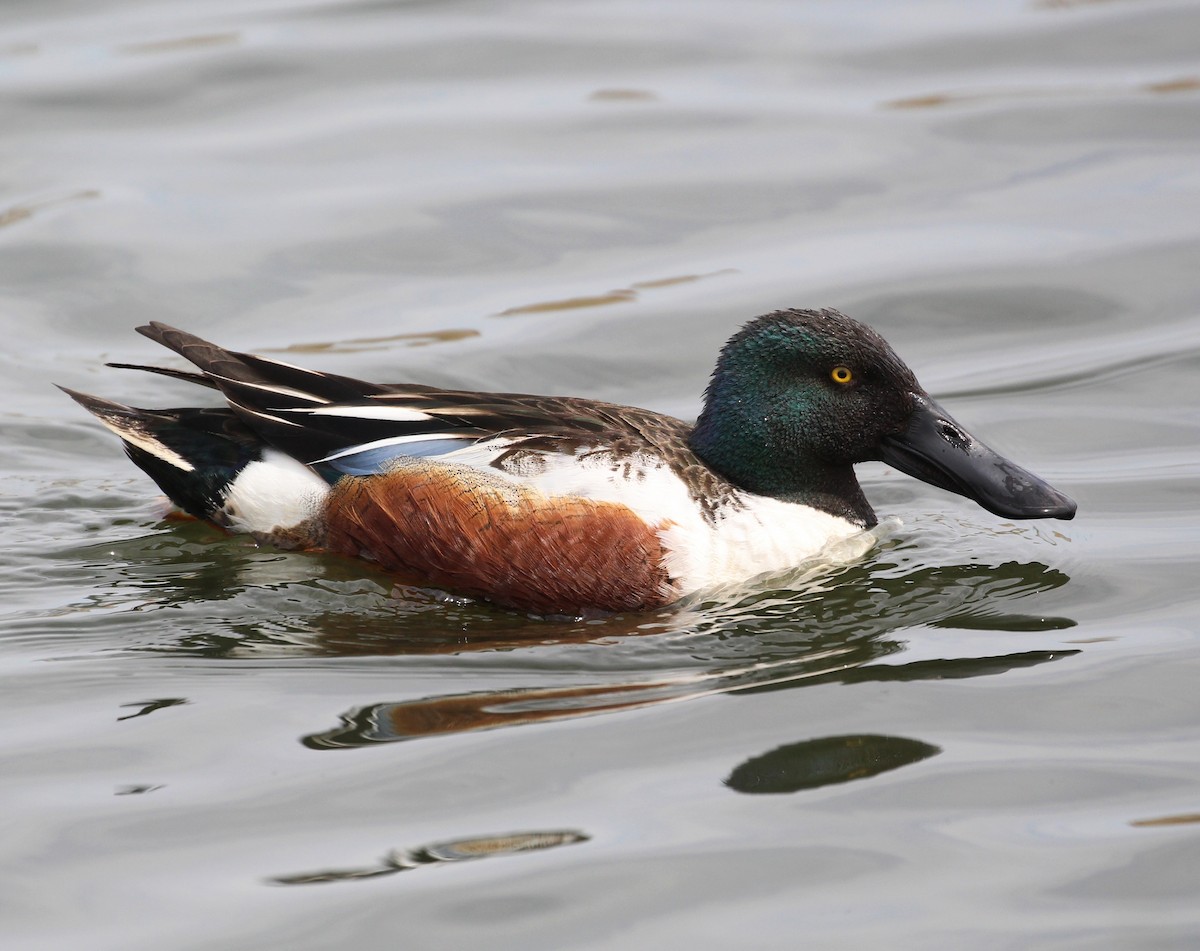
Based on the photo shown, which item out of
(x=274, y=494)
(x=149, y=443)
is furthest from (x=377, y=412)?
(x=149, y=443)

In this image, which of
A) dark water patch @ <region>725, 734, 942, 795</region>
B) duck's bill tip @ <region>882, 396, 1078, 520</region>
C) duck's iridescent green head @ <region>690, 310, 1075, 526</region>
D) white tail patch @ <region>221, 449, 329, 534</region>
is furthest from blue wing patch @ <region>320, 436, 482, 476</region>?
dark water patch @ <region>725, 734, 942, 795</region>

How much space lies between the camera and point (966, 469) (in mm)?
5844

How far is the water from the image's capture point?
404 centimetres

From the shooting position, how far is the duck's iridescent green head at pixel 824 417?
5836 mm

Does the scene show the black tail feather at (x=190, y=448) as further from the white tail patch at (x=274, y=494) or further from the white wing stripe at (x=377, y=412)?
the white wing stripe at (x=377, y=412)

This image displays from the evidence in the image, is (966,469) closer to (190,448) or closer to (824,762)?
(824,762)

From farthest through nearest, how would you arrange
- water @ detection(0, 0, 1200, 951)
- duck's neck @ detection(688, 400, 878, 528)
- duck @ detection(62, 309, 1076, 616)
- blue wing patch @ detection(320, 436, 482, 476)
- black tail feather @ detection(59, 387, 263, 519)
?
black tail feather @ detection(59, 387, 263, 519) < duck's neck @ detection(688, 400, 878, 528) < blue wing patch @ detection(320, 436, 482, 476) < duck @ detection(62, 309, 1076, 616) < water @ detection(0, 0, 1200, 951)

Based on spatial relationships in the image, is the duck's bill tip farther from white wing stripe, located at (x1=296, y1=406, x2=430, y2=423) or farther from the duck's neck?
white wing stripe, located at (x1=296, y1=406, x2=430, y2=423)

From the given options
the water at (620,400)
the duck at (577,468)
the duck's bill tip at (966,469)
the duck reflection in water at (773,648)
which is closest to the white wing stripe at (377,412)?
the duck at (577,468)

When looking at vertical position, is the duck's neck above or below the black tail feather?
below

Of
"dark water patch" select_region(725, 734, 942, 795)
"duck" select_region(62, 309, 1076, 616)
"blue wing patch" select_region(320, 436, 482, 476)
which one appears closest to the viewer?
"dark water patch" select_region(725, 734, 942, 795)

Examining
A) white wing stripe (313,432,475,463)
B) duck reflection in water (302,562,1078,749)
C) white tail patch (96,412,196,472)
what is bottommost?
duck reflection in water (302,562,1078,749)

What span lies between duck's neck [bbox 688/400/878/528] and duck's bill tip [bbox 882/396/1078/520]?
0.26 metres

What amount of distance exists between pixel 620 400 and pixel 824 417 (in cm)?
216
